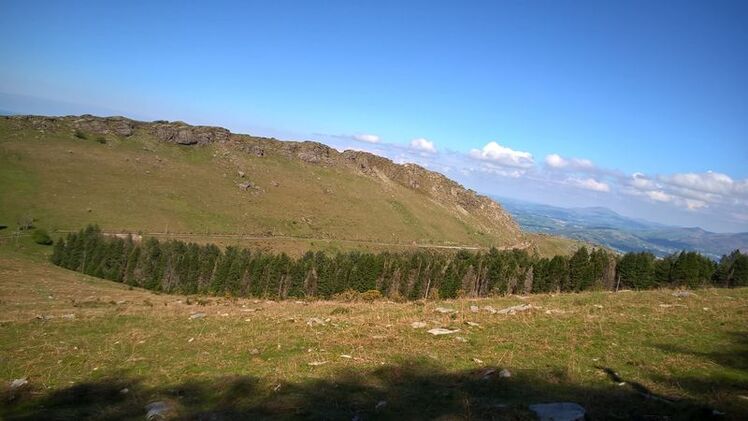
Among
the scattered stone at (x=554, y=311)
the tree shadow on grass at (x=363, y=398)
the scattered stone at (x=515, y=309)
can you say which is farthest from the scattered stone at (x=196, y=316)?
the scattered stone at (x=554, y=311)

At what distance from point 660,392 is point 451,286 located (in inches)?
3690

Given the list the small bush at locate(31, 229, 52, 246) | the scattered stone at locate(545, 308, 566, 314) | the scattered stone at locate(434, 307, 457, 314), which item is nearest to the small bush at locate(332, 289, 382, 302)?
the scattered stone at locate(434, 307, 457, 314)

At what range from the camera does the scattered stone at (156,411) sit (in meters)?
10.9

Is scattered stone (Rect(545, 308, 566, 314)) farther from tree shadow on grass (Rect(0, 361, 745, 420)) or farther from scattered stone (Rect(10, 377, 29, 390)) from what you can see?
scattered stone (Rect(10, 377, 29, 390))

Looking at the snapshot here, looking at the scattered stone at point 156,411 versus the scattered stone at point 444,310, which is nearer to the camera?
the scattered stone at point 156,411

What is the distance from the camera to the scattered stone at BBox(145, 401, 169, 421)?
10.9 metres

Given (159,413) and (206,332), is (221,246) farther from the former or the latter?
(159,413)

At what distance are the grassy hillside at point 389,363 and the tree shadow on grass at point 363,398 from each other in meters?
0.05

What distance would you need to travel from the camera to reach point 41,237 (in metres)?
110

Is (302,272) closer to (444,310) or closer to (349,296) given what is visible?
(349,296)

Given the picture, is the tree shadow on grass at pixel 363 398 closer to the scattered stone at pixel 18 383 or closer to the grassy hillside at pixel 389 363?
the grassy hillside at pixel 389 363

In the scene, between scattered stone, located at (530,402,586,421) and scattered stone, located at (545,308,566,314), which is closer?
scattered stone, located at (530,402,586,421)

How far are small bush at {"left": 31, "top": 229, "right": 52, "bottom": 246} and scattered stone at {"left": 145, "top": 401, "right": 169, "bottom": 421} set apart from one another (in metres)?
125

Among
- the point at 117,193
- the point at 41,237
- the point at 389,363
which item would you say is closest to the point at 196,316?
the point at 389,363
